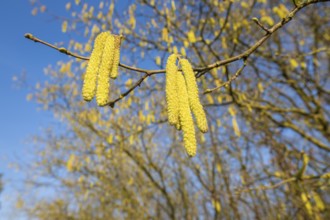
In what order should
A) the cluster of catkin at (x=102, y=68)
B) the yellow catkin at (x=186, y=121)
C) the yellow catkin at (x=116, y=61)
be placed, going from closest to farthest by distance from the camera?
the yellow catkin at (x=186, y=121)
the cluster of catkin at (x=102, y=68)
the yellow catkin at (x=116, y=61)

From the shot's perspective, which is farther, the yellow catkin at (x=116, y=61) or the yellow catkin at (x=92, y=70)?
the yellow catkin at (x=116, y=61)

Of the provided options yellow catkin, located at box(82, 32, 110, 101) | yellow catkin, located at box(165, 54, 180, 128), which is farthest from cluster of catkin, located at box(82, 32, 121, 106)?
yellow catkin, located at box(165, 54, 180, 128)

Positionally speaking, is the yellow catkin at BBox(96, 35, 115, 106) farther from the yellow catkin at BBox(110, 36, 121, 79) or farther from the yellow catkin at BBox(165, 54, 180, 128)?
the yellow catkin at BBox(165, 54, 180, 128)

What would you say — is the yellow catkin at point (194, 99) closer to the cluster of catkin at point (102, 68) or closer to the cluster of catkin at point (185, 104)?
the cluster of catkin at point (185, 104)

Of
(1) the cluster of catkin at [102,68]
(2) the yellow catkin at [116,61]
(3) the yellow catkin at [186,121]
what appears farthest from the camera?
(2) the yellow catkin at [116,61]

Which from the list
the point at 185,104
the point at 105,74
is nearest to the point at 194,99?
the point at 185,104

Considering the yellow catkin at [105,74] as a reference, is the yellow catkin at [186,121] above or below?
below

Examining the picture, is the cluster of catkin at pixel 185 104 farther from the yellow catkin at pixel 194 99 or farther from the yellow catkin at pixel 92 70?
the yellow catkin at pixel 92 70

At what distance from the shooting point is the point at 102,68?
1.23 m

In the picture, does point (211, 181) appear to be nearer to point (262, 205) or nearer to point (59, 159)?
point (262, 205)

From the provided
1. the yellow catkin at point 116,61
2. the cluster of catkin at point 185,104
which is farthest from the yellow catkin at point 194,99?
the yellow catkin at point 116,61

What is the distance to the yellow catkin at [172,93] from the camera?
1.09 m

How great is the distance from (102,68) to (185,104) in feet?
1.17

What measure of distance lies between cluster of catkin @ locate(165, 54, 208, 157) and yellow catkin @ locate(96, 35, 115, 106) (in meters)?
0.22
